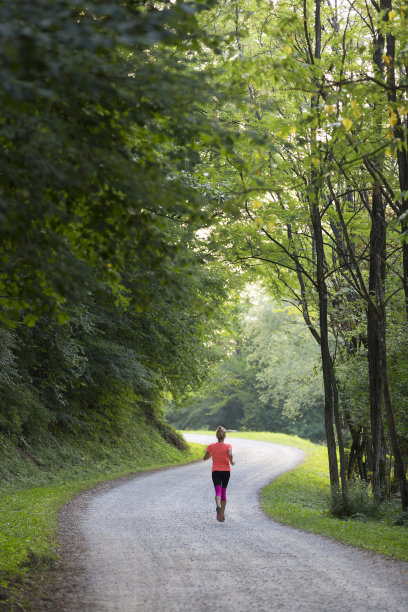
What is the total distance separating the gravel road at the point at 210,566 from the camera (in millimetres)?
6286

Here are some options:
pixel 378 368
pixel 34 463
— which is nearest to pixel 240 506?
pixel 378 368

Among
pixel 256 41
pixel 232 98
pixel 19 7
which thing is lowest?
pixel 19 7

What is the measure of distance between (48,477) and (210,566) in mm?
10063

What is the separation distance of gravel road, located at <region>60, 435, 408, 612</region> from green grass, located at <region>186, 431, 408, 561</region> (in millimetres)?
436

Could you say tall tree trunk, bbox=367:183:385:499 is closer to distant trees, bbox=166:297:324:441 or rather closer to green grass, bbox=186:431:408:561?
green grass, bbox=186:431:408:561

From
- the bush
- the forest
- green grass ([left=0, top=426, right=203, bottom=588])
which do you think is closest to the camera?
the forest

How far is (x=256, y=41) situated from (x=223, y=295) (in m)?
6.84

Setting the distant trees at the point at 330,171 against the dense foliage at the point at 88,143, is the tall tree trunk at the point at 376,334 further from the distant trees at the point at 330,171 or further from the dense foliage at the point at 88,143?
the dense foliage at the point at 88,143

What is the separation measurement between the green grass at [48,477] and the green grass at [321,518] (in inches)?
Result: 181

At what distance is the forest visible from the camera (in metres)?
4.43

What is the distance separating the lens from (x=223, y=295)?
18250 millimetres

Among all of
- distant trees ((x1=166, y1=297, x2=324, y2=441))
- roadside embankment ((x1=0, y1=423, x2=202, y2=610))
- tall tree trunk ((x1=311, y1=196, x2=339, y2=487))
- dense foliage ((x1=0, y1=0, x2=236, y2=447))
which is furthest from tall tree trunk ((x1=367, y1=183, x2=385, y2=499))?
distant trees ((x1=166, y1=297, x2=324, y2=441))

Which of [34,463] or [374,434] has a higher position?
[374,434]

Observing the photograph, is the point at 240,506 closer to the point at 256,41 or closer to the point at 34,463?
the point at 34,463
